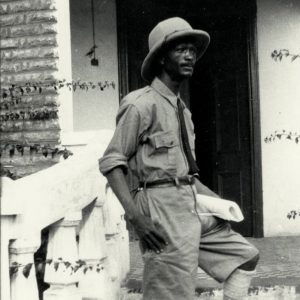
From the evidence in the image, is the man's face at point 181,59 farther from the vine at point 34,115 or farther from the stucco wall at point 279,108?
the stucco wall at point 279,108

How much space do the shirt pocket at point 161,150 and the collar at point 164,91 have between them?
0.19 metres

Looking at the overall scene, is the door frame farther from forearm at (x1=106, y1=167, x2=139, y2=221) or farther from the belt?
forearm at (x1=106, y1=167, x2=139, y2=221)

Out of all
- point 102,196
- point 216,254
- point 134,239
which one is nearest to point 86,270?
point 102,196

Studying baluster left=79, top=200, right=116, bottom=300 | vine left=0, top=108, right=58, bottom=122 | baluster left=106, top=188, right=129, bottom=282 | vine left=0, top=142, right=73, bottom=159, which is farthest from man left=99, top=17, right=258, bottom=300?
vine left=0, top=108, right=58, bottom=122

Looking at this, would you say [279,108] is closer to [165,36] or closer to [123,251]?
[123,251]

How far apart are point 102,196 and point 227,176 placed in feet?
11.8

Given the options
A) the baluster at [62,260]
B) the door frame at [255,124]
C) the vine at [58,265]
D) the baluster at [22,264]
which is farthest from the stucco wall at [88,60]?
the baluster at [22,264]

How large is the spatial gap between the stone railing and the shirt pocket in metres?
0.64

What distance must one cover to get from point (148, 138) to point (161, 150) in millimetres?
90

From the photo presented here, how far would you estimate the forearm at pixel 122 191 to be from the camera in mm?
3062

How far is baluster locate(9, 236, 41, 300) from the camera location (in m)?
3.22

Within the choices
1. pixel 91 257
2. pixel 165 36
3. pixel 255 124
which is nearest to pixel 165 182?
pixel 165 36

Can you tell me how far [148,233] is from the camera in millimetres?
3061

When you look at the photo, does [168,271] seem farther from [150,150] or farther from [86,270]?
[86,270]
